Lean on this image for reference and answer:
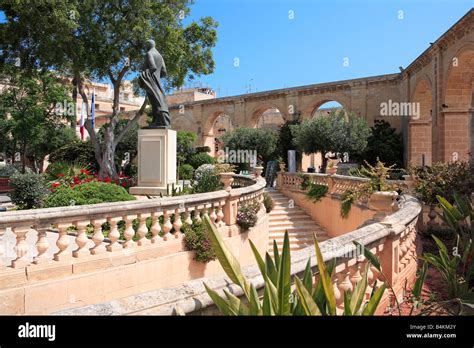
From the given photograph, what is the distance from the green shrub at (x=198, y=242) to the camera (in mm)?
6324

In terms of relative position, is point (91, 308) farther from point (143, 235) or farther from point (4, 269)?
point (143, 235)

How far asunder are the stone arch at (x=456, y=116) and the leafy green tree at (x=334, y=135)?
558 centimetres

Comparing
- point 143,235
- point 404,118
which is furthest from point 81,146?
point 143,235

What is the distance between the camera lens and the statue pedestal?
10.2 meters

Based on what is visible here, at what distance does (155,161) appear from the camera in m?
10.2

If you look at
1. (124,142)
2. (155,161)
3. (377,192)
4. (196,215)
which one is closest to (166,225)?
(196,215)

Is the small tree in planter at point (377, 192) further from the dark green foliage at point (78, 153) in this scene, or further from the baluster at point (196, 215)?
the dark green foliage at point (78, 153)

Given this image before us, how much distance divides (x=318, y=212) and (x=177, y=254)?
349 inches

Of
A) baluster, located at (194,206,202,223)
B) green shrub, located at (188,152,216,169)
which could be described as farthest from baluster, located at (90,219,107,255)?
green shrub, located at (188,152,216,169)

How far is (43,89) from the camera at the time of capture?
25641mm

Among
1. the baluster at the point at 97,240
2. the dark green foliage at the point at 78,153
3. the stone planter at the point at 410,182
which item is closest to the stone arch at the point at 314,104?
the dark green foliage at the point at 78,153

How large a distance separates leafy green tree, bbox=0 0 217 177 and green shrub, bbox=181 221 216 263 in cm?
1197

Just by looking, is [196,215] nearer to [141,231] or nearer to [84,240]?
[141,231]

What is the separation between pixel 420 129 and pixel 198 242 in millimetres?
18509
